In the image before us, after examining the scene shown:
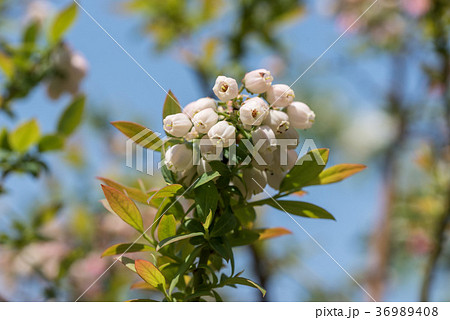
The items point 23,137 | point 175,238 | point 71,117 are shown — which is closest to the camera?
point 175,238

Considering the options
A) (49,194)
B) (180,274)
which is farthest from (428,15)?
(49,194)

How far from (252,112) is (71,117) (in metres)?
0.70

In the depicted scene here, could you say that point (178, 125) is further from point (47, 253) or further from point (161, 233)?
point (47, 253)

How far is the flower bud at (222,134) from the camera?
612mm

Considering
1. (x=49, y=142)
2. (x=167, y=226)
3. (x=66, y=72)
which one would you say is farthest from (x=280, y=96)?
(x=66, y=72)

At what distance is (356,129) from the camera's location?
140 inches

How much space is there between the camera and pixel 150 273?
604 millimetres

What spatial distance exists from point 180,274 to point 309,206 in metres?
0.22

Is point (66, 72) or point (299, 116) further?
point (66, 72)

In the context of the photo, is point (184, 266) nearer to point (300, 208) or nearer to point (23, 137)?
point (300, 208)

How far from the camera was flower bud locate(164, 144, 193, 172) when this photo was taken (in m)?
0.64

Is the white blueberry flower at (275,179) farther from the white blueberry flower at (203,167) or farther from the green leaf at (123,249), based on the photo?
the green leaf at (123,249)

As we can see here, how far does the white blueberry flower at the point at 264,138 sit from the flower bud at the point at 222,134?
0.03 m

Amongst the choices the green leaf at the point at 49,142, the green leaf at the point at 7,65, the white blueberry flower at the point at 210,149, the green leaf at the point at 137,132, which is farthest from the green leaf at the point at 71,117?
the white blueberry flower at the point at 210,149
